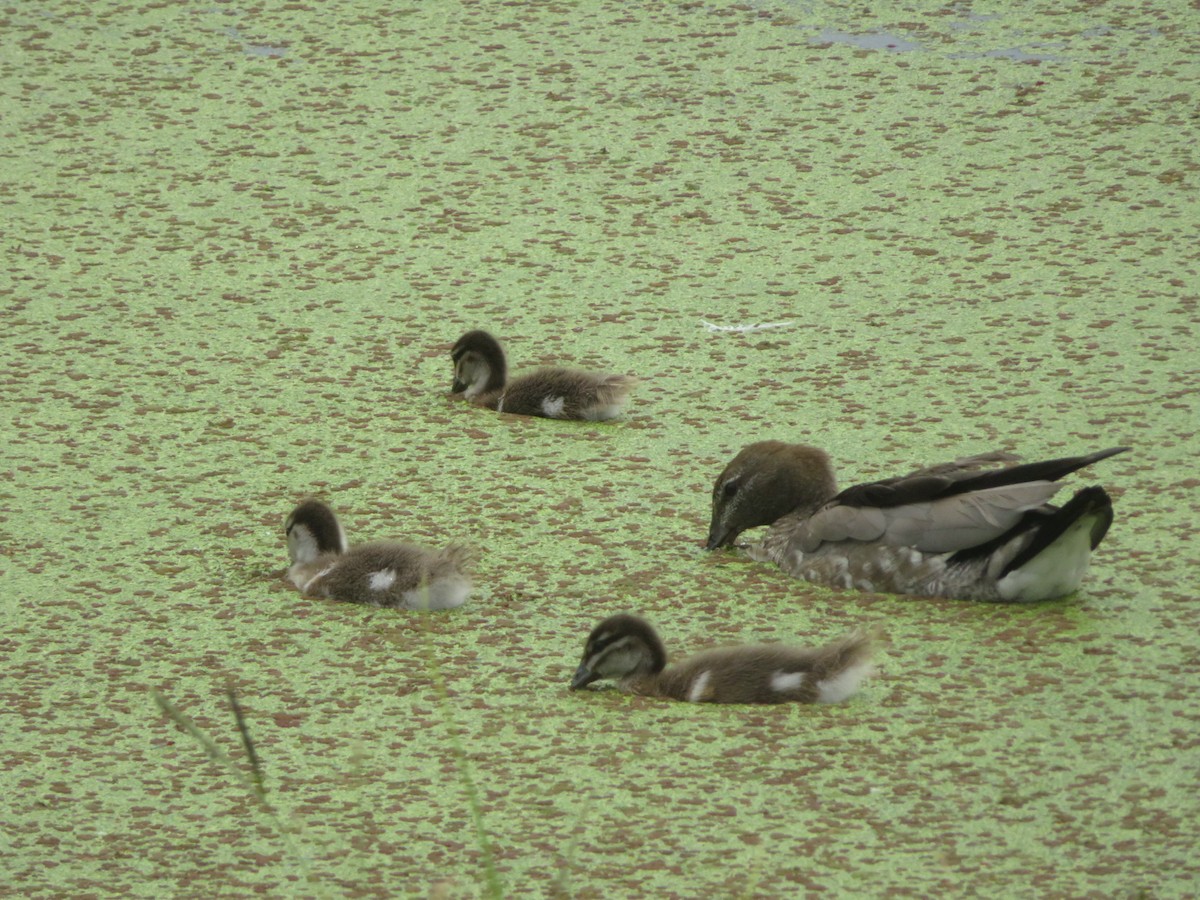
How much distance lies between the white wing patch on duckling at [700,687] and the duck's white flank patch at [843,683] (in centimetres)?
16

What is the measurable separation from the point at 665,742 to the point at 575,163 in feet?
8.27

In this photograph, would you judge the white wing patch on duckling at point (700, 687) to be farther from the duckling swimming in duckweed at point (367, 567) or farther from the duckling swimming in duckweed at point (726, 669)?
the duckling swimming in duckweed at point (367, 567)

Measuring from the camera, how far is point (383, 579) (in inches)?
127

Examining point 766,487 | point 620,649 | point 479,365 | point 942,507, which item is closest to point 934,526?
point 942,507

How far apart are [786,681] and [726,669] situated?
9 cm

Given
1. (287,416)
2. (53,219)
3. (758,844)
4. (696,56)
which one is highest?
(696,56)

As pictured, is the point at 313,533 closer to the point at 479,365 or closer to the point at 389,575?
the point at 389,575

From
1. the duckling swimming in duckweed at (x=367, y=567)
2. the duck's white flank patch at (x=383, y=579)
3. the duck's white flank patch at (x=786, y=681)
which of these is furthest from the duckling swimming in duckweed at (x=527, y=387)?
the duck's white flank patch at (x=786, y=681)

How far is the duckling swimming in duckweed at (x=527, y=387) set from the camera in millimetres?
3863

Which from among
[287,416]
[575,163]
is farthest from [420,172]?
[287,416]

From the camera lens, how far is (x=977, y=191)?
15.7ft

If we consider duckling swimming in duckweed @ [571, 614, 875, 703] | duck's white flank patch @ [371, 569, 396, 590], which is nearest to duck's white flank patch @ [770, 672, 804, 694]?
duckling swimming in duckweed @ [571, 614, 875, 703]

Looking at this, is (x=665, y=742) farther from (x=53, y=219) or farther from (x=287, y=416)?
(x=53, y=219)

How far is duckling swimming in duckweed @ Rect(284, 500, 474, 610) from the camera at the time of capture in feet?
10.4
